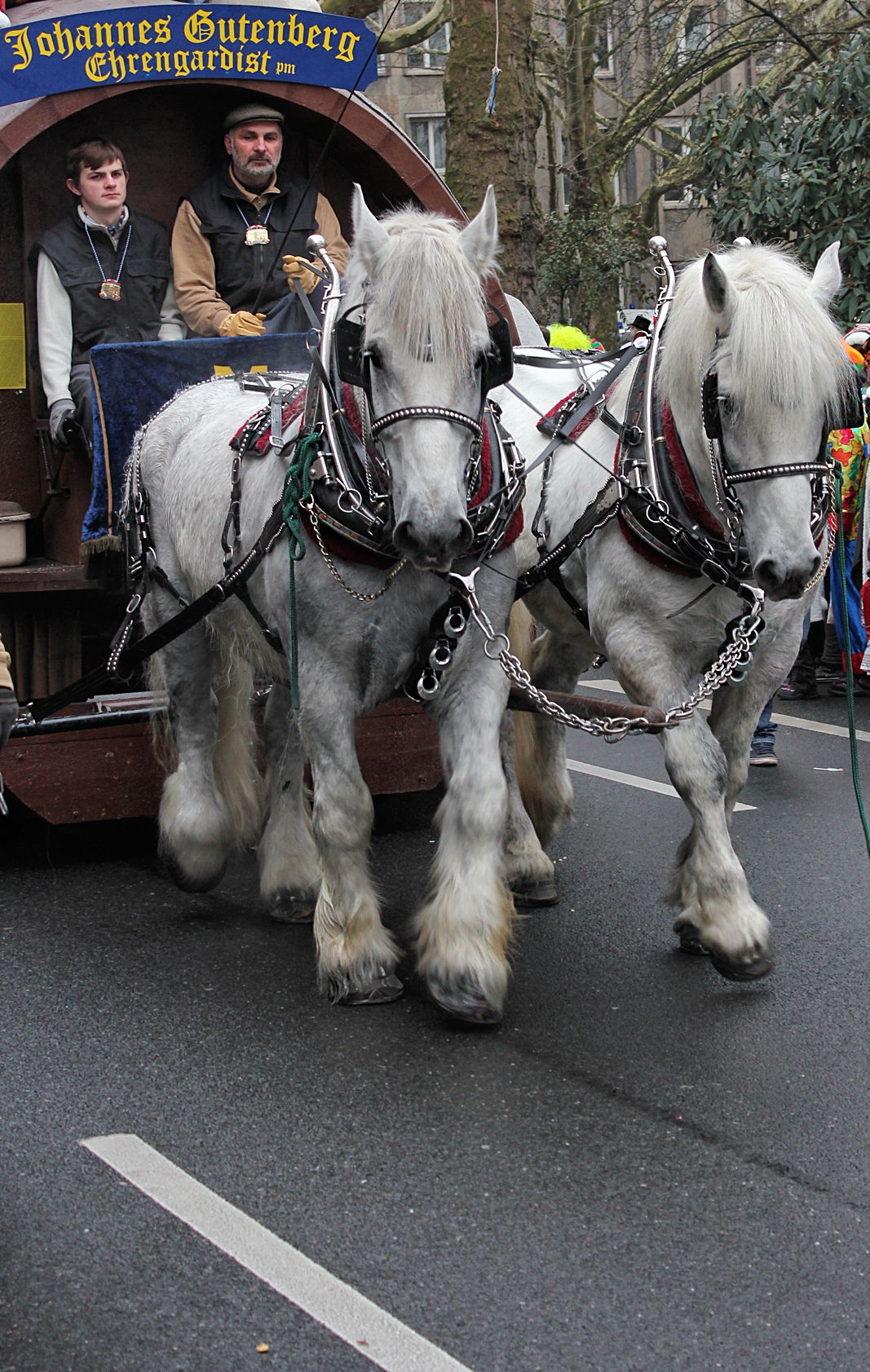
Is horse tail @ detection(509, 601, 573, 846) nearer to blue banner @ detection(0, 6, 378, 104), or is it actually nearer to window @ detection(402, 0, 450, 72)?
blue banner @ detection(0, 6, 378, 104)

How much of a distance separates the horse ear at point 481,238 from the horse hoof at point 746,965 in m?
1.86

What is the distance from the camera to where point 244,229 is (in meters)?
6.31

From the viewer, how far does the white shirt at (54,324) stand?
6070mm

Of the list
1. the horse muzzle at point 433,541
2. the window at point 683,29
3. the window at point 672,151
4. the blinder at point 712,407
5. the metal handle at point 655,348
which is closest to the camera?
the horse muzzle at point 433,541

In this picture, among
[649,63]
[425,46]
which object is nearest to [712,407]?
[649,63]

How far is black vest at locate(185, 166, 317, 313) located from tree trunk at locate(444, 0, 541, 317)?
4.97 meters

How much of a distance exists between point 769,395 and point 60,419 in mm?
3169

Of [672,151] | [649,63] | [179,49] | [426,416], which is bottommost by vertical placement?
[426,416]

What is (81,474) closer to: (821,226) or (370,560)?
(370,560)

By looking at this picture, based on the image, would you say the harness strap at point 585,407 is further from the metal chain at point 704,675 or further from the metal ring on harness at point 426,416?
the metal ring on harness at point 426,416

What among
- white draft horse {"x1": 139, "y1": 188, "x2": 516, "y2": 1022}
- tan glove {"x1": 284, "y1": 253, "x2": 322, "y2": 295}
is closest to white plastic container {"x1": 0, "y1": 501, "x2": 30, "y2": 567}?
white draft horse {"x1": 139, "y1": 188, "x2": 516, "y2": 1022}

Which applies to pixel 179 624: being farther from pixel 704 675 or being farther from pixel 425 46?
pixel 425 46

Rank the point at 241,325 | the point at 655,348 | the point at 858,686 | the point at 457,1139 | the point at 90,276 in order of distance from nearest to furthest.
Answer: the point at 457,1139 < the point at 655,348 < the point at 241,325 < the point at 90,276 < the point at 858,686

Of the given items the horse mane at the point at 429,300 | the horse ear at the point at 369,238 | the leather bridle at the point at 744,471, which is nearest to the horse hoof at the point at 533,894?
the leather bridle at the point at 744,471
